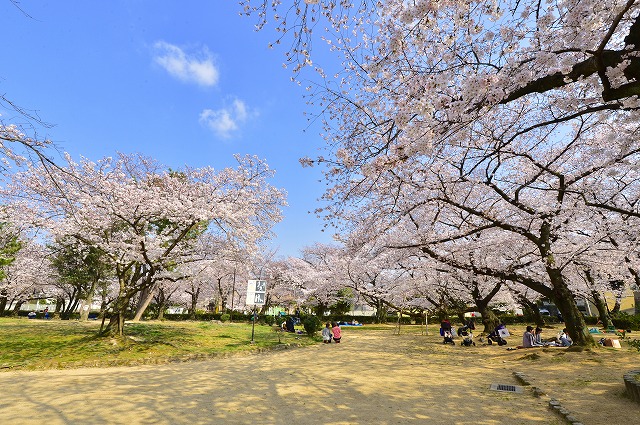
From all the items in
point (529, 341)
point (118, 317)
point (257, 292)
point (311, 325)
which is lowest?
point (529, 341)

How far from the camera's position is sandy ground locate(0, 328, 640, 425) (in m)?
4.97

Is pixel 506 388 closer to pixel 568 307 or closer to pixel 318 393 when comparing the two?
pixel 318 393

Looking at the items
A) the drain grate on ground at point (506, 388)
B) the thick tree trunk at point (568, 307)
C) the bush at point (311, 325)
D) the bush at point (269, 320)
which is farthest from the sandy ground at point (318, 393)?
the bush at point (269, 320)

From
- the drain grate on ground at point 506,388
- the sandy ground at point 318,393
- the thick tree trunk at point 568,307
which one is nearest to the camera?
the sandy ground at point 318,393

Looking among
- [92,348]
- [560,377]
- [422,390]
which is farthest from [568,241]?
[92,348]

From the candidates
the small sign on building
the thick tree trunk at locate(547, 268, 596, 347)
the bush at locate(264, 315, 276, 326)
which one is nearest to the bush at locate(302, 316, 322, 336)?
the small sign on building

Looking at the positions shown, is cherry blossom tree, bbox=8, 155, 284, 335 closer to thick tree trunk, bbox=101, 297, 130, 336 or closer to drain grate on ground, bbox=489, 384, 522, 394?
thick tree trunk, bbox=101, 297, 130, 336

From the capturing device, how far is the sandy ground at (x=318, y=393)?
4.97 meters

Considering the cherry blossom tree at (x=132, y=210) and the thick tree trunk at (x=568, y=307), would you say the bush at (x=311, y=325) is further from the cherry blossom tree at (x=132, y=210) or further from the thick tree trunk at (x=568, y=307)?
the thick tree trunk at (x=568, y=307)

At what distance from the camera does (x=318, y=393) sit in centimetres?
649

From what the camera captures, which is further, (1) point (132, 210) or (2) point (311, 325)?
(2) point (311, 325)

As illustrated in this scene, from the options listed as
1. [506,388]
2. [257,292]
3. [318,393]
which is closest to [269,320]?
[257,292]

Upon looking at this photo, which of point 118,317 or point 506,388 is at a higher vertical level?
point 118,317


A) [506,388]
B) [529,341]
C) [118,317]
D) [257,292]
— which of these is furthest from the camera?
[257,292]
